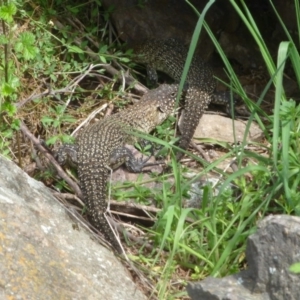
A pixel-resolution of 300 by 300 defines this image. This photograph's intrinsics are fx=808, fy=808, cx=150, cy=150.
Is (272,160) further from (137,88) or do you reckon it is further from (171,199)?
(137,88)

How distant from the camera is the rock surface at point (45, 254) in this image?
3.97 meters

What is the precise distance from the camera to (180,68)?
7359 millimetres

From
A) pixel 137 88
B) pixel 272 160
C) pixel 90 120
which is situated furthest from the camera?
pixel 137 88

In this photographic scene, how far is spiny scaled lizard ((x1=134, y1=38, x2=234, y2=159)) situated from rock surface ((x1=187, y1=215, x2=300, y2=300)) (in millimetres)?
2801

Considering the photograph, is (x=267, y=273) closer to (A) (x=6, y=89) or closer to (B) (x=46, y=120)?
(A) (x=6, y=89)

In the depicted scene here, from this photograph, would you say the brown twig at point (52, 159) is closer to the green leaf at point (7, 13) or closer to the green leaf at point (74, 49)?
the green leaf at point (74, 49)

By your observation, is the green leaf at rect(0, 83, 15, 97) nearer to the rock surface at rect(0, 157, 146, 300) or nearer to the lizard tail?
the rock surface at rect(0, 157, 146, 300)

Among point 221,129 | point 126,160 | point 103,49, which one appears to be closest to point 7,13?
point 126,160

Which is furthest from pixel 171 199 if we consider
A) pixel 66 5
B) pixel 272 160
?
pixel 66 5

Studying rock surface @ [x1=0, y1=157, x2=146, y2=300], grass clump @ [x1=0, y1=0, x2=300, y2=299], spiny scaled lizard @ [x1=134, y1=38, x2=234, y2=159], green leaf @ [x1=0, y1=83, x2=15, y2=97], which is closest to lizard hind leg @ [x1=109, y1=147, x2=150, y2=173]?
grass clump @ [x1=0, y1=0, x2=300, y2=299]

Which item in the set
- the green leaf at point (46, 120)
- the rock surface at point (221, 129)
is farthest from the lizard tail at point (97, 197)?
the rock surface at point (221, 129)

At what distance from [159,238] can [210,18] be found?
10.0ft

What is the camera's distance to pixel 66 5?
702cm

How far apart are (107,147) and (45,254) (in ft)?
6.51
